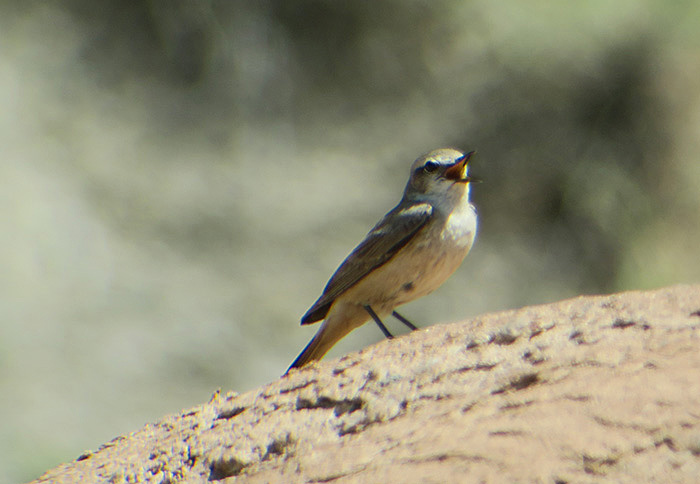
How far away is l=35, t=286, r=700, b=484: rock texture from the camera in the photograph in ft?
5.65

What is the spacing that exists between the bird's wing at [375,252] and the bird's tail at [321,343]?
188mm

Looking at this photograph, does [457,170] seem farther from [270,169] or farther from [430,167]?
[270,169]

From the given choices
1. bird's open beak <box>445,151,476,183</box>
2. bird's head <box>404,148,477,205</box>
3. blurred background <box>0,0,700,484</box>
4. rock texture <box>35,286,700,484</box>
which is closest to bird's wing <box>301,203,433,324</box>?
bird's head <box>404,148,477,205</box>

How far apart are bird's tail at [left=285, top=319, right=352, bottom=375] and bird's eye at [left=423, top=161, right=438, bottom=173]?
1.05 metres

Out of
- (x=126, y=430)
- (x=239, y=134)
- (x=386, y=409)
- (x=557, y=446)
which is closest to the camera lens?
(x=557, y=446)

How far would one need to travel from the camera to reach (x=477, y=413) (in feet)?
6.60

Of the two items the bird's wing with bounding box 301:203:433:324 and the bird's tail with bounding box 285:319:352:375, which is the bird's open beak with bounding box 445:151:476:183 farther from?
the bird's tail with bounding box 285:319:352:375

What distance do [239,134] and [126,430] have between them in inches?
111

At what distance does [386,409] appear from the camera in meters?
2.26

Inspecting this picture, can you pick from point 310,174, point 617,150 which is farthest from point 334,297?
point 617,150

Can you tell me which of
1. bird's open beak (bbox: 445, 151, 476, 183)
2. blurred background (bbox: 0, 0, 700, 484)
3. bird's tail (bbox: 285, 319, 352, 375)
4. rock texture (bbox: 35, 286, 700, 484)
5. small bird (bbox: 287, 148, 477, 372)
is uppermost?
blurred background (bbox: 0, 0, 700, 484)

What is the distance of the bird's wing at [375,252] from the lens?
428cm

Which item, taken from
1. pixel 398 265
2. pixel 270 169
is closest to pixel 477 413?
pixel 398 265

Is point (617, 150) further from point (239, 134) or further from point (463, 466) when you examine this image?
point (463, 466)
